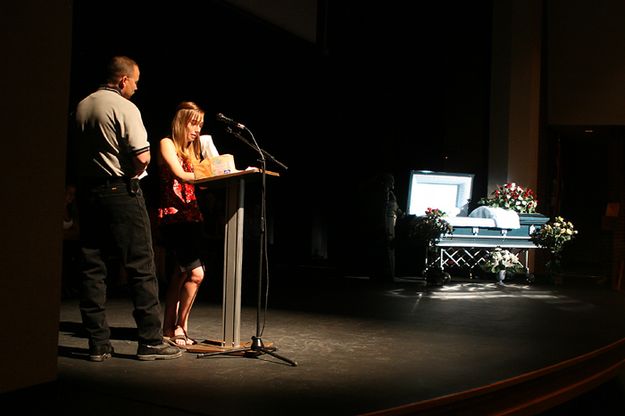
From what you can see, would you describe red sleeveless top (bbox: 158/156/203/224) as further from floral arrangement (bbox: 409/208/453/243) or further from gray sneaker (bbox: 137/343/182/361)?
floral arrangement (bbox: 409/208/453/243)

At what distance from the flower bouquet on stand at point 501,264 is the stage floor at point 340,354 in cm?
167

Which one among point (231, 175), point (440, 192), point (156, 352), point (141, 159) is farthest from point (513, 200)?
point (141, 159)

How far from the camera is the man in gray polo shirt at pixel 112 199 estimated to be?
2875mm

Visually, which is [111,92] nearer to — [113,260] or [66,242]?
[66,242]

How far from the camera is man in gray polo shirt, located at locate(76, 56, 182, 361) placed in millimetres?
2875

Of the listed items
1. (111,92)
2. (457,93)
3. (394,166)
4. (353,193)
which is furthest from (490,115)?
(111,92)

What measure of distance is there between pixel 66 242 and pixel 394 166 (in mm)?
4819

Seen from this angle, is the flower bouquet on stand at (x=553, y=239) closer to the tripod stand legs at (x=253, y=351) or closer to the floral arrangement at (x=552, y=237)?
the floral arrangement at (x=552, y=237)

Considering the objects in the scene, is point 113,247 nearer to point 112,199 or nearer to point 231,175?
point 112,199

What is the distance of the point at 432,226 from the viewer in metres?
7.60

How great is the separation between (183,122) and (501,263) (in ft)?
18.2

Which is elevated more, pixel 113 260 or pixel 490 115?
pixel 490 115

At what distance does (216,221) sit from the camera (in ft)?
26.9

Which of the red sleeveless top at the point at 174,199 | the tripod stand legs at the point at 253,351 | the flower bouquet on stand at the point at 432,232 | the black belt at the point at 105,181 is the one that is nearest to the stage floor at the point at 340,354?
the tripod stand legs at the point at 253,351
